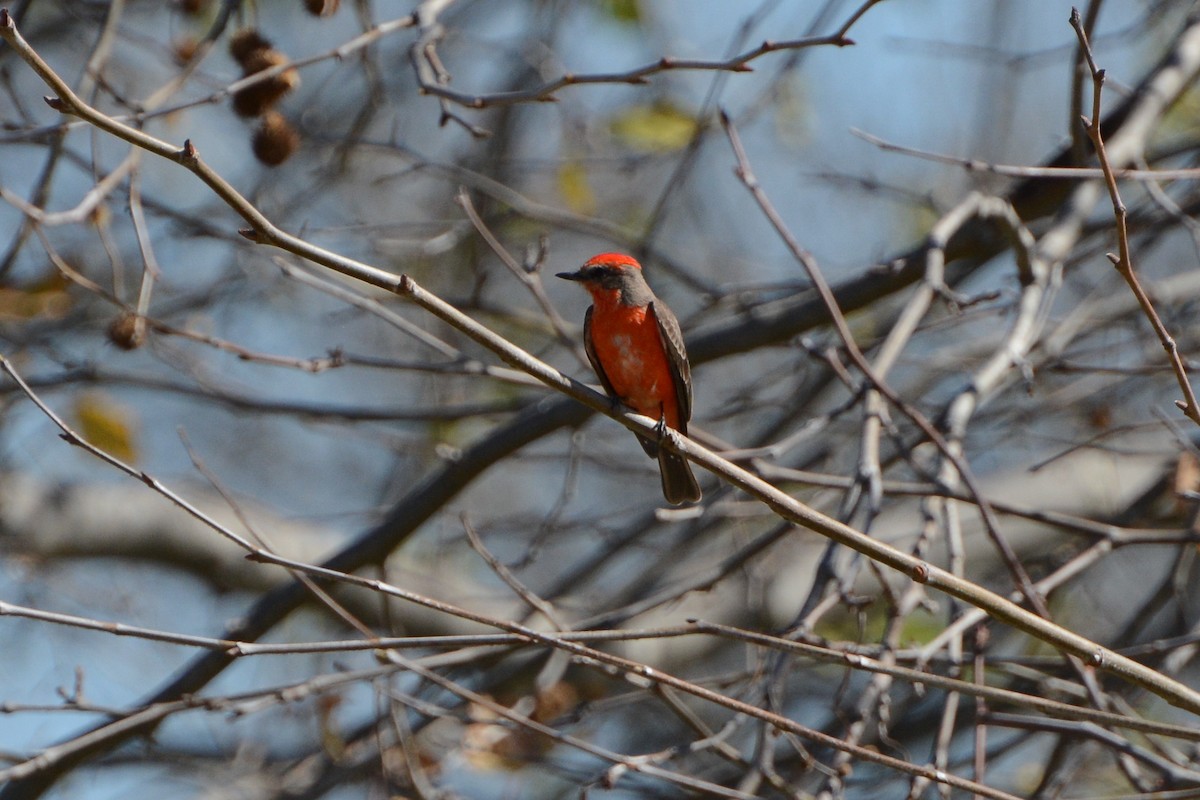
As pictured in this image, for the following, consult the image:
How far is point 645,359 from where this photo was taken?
204 inches

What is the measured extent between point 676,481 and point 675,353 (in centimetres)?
52

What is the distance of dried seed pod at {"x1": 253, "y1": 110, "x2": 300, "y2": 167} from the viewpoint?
4.95 meters

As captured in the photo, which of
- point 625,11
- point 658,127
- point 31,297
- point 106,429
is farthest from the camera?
point 625,11

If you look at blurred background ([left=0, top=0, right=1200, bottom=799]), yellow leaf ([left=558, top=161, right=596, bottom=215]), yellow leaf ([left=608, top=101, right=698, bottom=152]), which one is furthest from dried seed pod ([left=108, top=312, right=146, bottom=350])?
yellow leaf ([left=608, top=101, right=698, bottom=152])

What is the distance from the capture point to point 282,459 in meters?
11.4

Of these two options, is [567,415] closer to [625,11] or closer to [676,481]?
[676,481]

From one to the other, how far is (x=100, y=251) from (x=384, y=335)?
8.48 ft

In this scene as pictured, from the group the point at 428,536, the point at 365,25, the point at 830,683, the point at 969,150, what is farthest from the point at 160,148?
the point at 969,150

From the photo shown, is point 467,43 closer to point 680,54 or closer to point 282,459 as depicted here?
point 680,54

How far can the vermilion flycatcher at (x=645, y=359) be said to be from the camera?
5148mm

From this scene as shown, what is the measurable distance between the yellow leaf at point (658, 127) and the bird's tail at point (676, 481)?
2289 millimetres

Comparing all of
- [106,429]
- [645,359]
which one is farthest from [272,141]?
→ [106,429]

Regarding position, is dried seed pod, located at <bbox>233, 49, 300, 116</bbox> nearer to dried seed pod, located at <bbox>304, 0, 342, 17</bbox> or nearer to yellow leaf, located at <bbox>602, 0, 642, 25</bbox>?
dried seed pod, located at <bbox>304, 0, 342, 17</bbox>

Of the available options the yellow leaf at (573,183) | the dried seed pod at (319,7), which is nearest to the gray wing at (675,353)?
the dried seed pod at (319,7)
